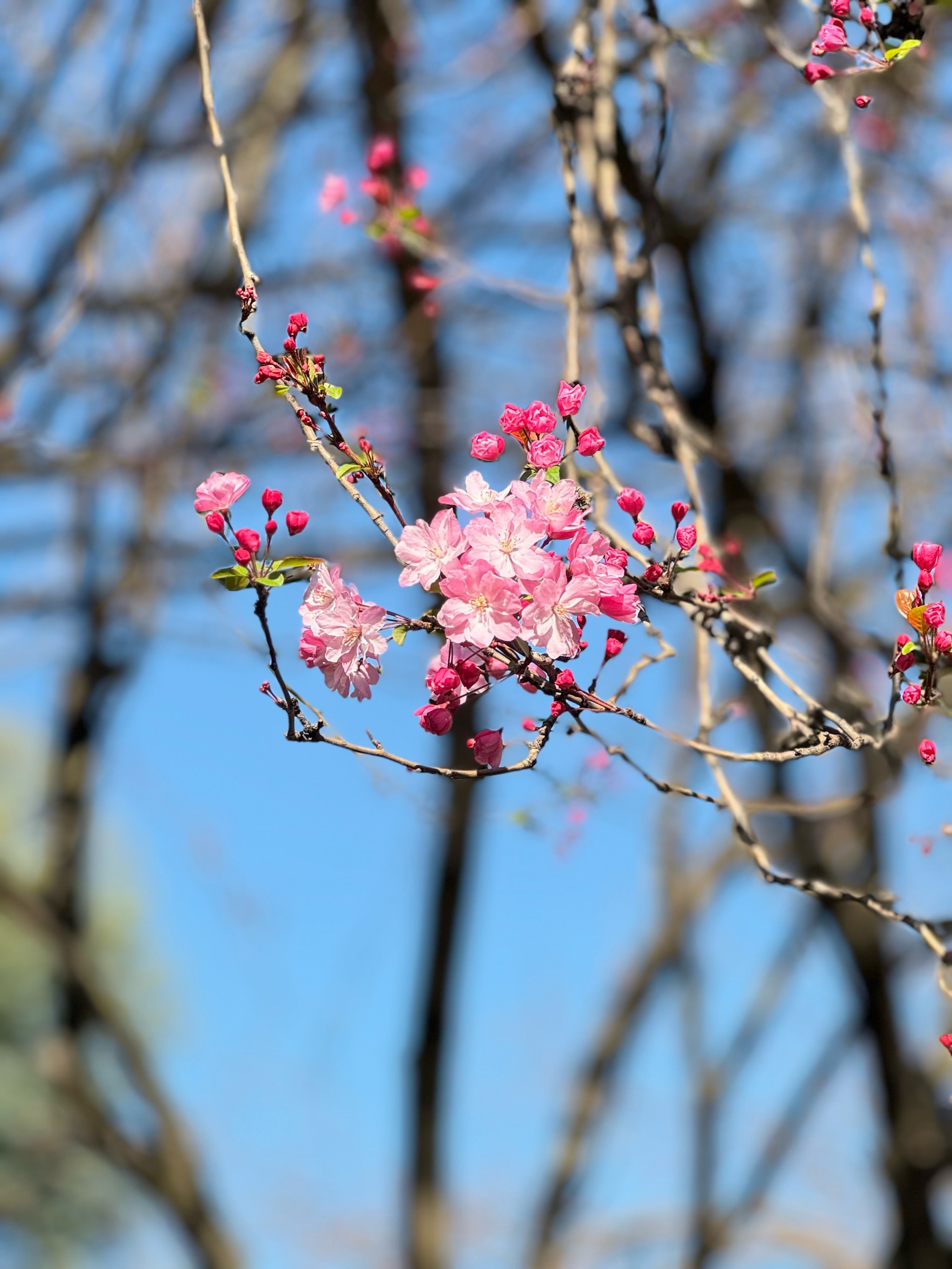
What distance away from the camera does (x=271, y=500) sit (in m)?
0.88

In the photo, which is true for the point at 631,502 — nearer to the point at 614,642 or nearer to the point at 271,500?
the point at 614,642

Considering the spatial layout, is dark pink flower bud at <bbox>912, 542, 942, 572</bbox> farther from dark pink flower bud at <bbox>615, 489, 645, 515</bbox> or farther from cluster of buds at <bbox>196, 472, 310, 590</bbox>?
cluster of buds at <bbox>196, 472, 310, 590</bbox>

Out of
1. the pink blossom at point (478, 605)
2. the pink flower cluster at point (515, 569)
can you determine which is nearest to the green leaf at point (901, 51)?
the pink flower cluster at point (515, 569)

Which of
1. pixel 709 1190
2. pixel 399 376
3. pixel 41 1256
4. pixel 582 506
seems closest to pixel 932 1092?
pixel 709 1190

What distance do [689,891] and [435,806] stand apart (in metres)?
2.65

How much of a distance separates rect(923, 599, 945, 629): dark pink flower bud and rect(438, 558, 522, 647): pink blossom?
0.35 metres

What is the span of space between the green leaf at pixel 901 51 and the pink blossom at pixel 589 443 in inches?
20.8

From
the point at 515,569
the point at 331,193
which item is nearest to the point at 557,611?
the point at 515,569

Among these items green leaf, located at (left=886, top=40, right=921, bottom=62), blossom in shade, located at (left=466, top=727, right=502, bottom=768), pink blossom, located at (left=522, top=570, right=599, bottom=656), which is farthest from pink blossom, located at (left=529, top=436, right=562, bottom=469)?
green leaf, located at (left=886, top=40, right=921, bottom=62)

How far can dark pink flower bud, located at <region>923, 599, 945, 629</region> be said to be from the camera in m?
0.88

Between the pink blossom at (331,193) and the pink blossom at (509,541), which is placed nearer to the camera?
the pink blossom at (509,541)

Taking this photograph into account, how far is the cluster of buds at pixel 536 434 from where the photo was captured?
33.7 inches

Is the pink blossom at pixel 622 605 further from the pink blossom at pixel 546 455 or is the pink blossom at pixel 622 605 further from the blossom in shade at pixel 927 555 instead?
the blossom in shade at pixel 927 555

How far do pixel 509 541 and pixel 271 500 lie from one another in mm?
209
